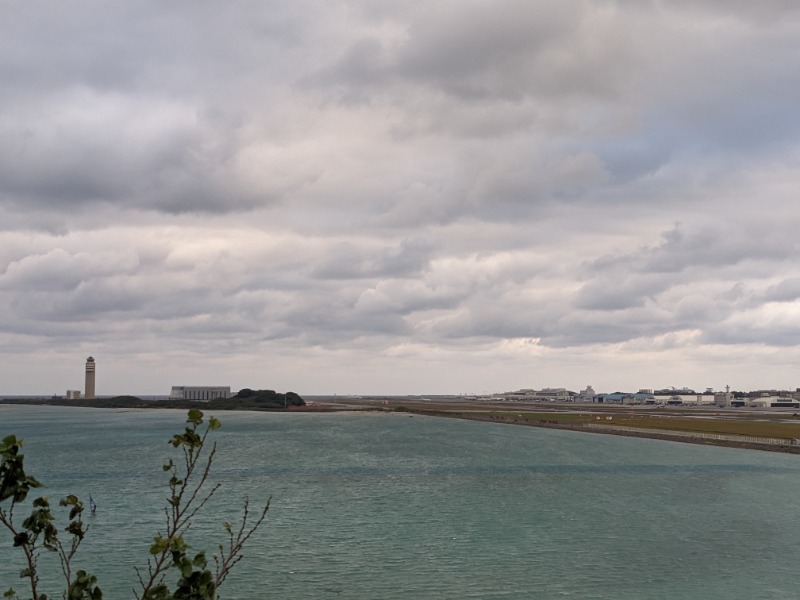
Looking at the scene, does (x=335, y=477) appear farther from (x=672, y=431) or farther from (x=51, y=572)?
(x=672, y=431)

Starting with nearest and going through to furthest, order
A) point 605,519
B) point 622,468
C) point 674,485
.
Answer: point 605,519, point 674,485, point 622,468

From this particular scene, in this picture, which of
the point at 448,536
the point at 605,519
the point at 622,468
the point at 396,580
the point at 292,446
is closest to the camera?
the point at 396,580

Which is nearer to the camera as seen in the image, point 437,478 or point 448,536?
point 448,536

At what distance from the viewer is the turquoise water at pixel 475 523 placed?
43875 millimetres

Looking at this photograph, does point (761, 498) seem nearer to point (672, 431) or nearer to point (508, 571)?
point (508, 571)

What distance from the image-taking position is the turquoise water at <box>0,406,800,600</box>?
43.9 metres

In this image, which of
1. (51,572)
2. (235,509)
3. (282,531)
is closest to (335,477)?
(235,509)

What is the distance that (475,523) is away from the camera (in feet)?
200

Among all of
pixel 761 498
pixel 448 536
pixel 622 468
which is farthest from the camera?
pixel 622 468

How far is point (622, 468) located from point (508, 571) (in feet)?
206

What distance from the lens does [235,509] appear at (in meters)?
67.8

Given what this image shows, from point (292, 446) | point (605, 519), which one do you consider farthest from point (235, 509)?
point (292, 446)

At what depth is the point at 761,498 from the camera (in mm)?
76188

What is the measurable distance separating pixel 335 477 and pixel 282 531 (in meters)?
33.0
